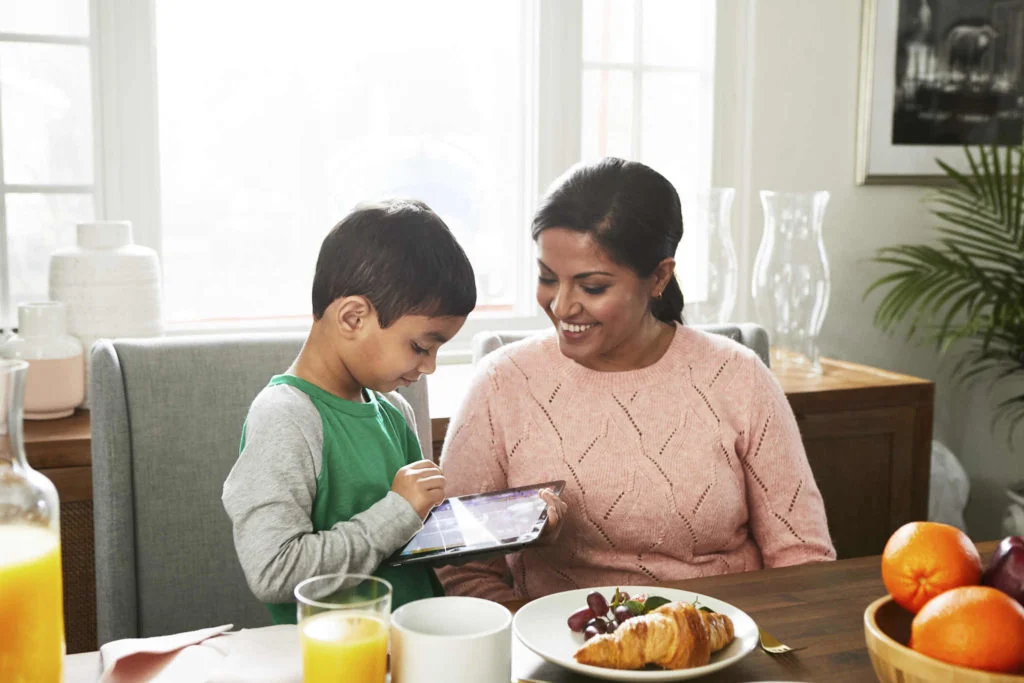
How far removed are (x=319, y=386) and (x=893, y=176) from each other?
2422mm

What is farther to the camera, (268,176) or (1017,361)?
(1017,361)

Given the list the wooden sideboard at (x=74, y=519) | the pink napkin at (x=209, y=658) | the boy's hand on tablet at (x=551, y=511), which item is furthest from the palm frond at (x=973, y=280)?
the pink napkin at (x=209, y=658)

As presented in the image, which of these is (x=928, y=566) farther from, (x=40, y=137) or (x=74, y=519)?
(x=40, y=137)

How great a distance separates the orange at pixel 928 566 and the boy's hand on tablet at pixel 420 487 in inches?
18.6

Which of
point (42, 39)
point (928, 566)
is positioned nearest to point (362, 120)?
point (42, 39)

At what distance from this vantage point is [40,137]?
2.45 m

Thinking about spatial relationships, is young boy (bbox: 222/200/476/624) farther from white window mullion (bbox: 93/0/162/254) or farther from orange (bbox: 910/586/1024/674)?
white window mullion (bbox: 93/0/162/254)

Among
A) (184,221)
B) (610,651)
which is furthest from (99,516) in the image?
(184,221)

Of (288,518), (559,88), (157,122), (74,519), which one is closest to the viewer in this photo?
(288,518)

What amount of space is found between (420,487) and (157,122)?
1679mm

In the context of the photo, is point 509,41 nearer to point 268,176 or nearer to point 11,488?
point 268,176

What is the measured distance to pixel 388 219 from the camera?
129cm

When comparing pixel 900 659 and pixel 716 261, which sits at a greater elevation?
pixel 716 261

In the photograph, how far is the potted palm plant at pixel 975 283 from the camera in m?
2.96
